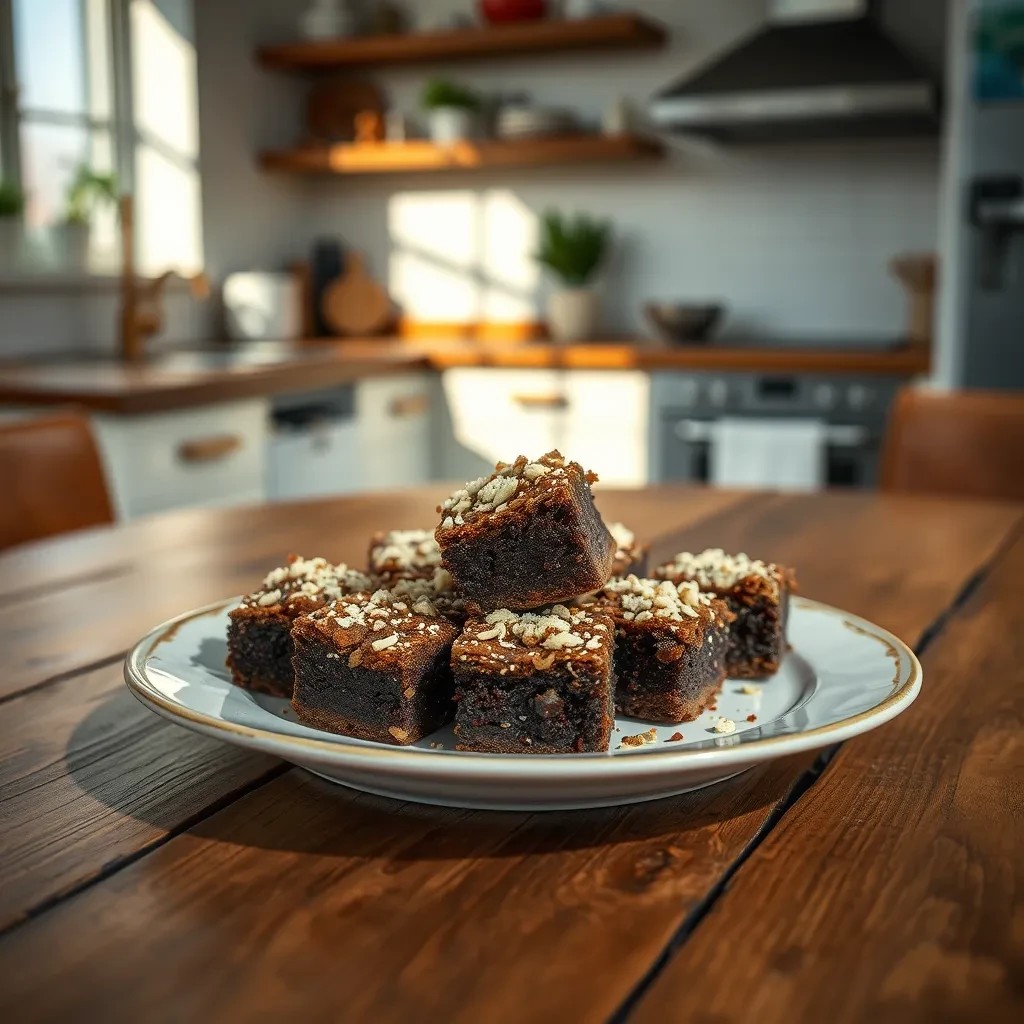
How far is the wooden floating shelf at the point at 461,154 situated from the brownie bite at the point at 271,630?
3.23 m

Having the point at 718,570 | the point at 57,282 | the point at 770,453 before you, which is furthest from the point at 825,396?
the point at 718,570

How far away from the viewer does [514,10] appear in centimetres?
399

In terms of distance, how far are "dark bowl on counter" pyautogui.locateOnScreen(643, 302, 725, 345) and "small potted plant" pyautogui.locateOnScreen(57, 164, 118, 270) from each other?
166cm

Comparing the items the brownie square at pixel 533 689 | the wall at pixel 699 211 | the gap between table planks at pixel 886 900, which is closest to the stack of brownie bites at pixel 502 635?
the brownie square at pixel 533 689

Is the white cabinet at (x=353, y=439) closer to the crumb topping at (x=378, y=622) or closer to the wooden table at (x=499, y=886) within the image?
the wooden table at (x=499, y=886)

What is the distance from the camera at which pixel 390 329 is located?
4562mm

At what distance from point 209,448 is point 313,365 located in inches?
22.3

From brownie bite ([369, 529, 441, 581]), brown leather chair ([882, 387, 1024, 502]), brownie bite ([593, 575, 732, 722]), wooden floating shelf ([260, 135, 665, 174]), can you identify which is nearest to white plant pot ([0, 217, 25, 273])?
wooden floating shelf ([260, 135, 665, 174])

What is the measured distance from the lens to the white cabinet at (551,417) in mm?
3609

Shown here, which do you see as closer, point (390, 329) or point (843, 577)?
point (843, 577)

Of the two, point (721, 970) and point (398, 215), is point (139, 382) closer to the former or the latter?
point (398, 215)

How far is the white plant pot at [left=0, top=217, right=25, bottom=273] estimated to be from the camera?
3.36m

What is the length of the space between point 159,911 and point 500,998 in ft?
0.59

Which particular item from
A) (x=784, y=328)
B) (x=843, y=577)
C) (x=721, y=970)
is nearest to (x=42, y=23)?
(x=784, y=328)
